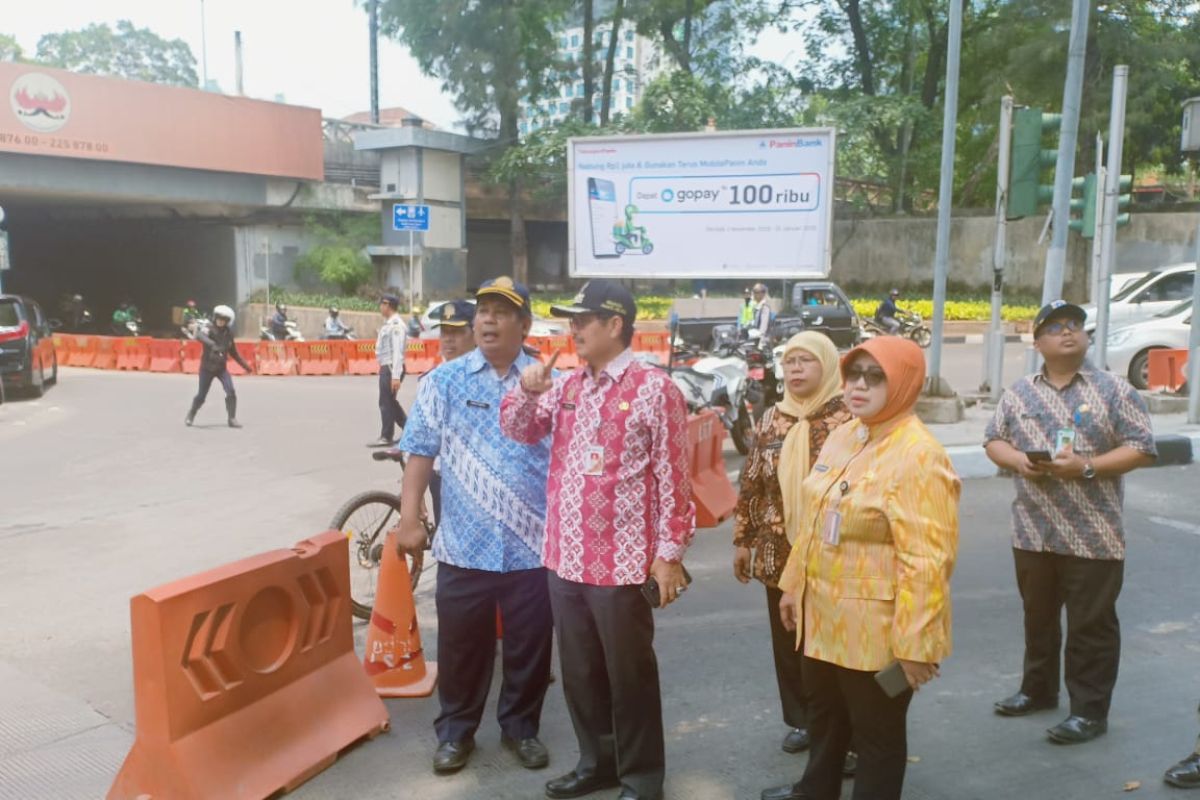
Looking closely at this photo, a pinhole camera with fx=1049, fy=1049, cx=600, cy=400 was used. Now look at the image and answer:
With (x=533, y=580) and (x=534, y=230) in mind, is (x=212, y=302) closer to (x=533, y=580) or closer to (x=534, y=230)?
(x=534, y=230)

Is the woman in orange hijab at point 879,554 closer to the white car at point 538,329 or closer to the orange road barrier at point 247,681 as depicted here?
the orange road barrier at point 247,681

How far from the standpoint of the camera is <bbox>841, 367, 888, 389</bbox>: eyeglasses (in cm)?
308

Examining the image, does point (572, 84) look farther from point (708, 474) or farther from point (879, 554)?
point (879, 554)

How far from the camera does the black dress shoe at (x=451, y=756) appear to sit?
4074 mm

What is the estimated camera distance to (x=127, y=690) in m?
5.00

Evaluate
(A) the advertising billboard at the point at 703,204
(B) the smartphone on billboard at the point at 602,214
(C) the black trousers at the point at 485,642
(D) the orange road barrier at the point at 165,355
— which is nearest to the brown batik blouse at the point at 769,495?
(C) the black trousers at the point at 485,642

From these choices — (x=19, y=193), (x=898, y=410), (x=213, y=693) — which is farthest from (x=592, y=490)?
(x=19, y=193)

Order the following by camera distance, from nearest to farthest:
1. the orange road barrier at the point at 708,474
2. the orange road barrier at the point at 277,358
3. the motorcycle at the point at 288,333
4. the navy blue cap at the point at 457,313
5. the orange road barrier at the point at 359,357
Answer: the navy blue cap at the point at 457,313 → the orange road barrier at the point at 708,474 → the orange road barrier at the point at 277,358 → the orange road barrier at the point at 359,357 → the motorcycle at the point at 288,333

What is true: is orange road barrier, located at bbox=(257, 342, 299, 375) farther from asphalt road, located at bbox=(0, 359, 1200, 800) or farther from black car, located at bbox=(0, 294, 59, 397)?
asphalt road, located at bbox=(0, 359, 1200, 800)

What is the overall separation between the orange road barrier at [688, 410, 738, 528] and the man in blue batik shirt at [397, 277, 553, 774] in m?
4.09

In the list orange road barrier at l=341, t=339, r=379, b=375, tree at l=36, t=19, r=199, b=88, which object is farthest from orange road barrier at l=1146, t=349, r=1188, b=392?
tree at l=36, t=19, r=199, b=88

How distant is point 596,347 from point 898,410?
42.4 inches

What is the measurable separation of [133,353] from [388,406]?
1444 centimetres

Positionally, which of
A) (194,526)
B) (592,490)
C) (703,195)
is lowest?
(194,526)
